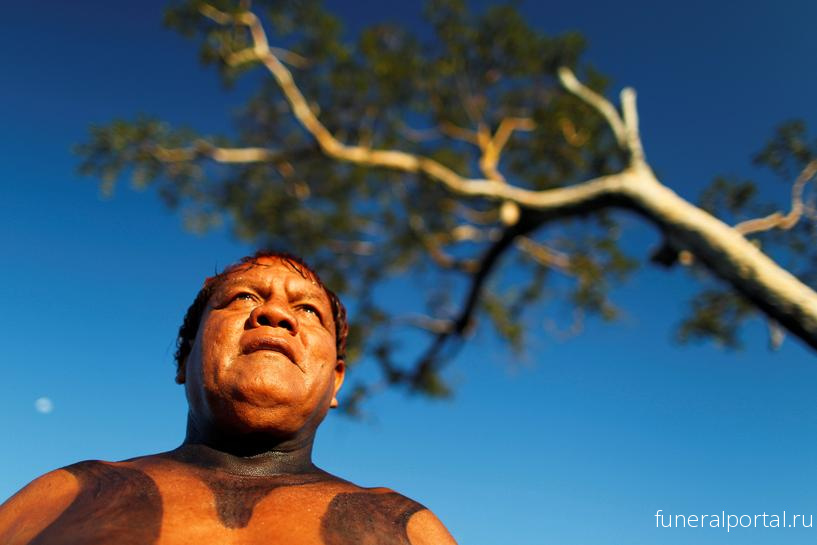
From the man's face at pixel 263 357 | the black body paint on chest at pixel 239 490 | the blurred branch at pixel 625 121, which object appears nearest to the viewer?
the black body paint on chest at pixel 239 490

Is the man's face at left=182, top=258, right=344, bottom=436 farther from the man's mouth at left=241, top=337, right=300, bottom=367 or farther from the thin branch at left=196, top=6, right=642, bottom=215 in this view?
the thin branch at left=196, top=6, right=642, bottom=215

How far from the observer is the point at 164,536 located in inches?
74.4

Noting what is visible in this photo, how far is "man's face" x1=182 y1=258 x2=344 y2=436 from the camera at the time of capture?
222 centimetres

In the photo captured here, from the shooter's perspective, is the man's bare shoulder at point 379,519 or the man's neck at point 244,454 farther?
the man's neck at point 244,454

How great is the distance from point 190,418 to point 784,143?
319 inches

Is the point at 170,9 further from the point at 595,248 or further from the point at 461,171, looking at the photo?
the point at 595,248

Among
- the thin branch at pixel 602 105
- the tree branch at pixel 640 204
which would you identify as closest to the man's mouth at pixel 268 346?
the tree branch at pixel 640 204

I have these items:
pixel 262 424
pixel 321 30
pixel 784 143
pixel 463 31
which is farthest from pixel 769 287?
pixel 321 30

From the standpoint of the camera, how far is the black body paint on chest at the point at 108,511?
1.87 metres

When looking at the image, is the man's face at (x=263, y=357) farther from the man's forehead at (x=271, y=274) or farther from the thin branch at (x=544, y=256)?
the thin branch at (x=544, y=256)

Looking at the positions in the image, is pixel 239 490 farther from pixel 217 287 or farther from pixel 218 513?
pixel 217 287

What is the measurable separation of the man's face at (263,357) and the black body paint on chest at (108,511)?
32cm

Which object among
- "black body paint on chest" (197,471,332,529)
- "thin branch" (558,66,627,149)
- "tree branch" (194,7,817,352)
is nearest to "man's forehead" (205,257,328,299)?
"black body paint on chest" (197,471,332,529)

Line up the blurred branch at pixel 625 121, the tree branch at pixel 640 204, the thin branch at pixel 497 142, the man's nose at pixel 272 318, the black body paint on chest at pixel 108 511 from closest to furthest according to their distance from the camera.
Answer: the black body paint on chest at pixel 108 511, the man's nose at pixel 272 318, the tree branch at pixel 640 204, the blurred branch at pixel 625 121, the thin branch at pixel 497 142
